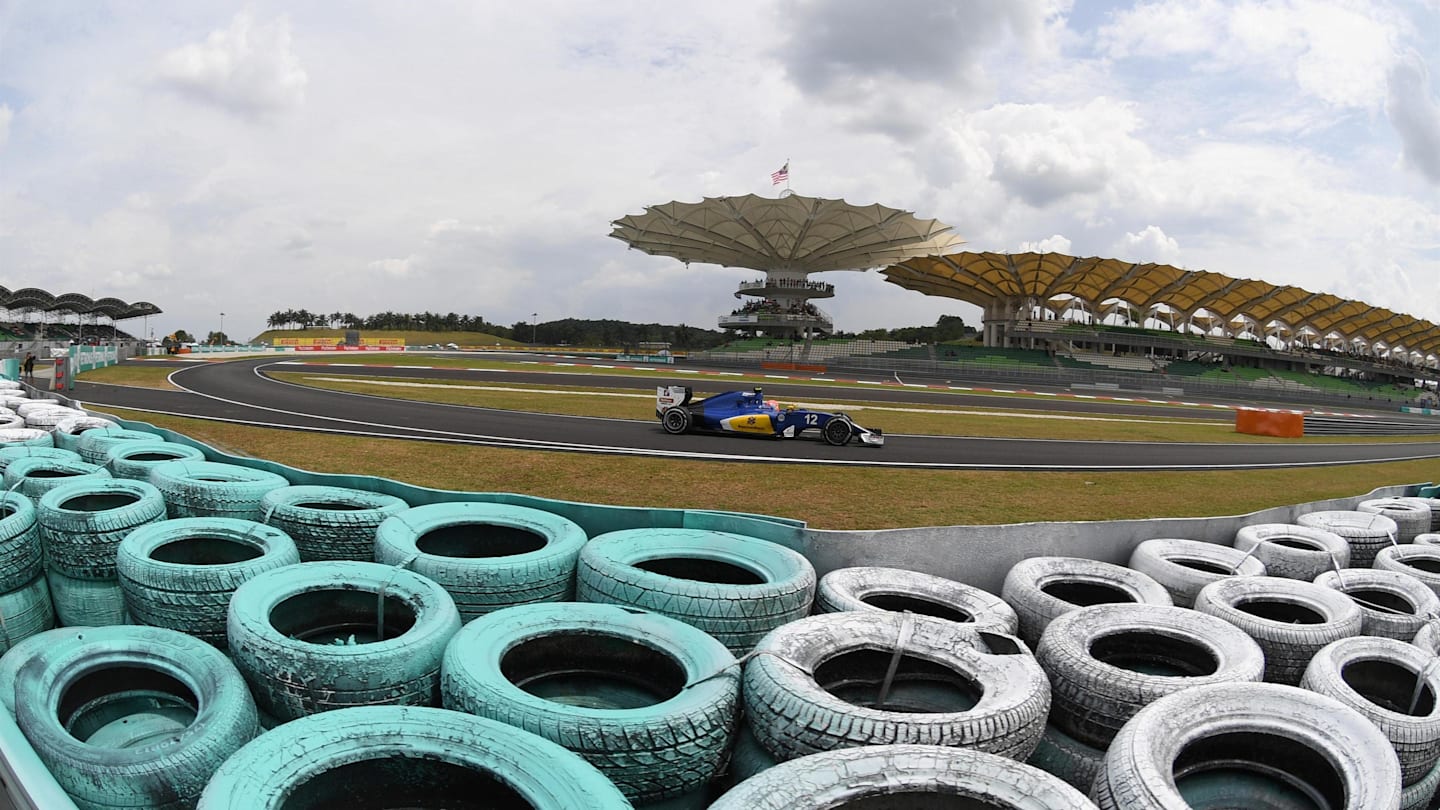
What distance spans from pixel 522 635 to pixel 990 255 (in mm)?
73523

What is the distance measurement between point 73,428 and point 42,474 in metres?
2.97

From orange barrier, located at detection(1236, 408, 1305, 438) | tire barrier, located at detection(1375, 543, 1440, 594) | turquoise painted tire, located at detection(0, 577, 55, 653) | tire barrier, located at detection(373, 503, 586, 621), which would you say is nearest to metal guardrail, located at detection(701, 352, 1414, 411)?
orange barrier, located at detection(1236, 408, 1305, 438)

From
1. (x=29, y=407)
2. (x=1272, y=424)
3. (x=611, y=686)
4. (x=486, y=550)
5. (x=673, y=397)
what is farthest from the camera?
(x=1272, y=424)

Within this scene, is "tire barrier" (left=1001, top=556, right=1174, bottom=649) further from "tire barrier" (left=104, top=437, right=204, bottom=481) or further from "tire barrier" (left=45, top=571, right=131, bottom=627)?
"tire barrier" (left=104, top=437, right=204, bottom=481)

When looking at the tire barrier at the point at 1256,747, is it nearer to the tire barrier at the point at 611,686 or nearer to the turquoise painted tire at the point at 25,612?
the tire barrier at the point at 611,686

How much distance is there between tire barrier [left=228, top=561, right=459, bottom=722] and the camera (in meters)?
4.16

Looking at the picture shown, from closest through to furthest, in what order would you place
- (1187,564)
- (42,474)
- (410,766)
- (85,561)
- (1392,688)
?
(410,766), (1392,688), (85,561), (1187,564), (42,474)

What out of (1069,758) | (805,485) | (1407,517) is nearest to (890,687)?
(1069,758)

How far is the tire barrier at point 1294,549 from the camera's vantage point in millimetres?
7746

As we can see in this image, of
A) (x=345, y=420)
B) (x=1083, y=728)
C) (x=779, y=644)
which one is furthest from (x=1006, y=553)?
(x=345, y=420)

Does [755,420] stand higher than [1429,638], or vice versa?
[755,420]

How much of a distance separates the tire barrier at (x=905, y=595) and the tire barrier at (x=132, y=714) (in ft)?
12.7

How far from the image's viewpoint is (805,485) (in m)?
12.4

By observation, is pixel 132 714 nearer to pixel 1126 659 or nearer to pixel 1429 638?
pixel 1126 659
